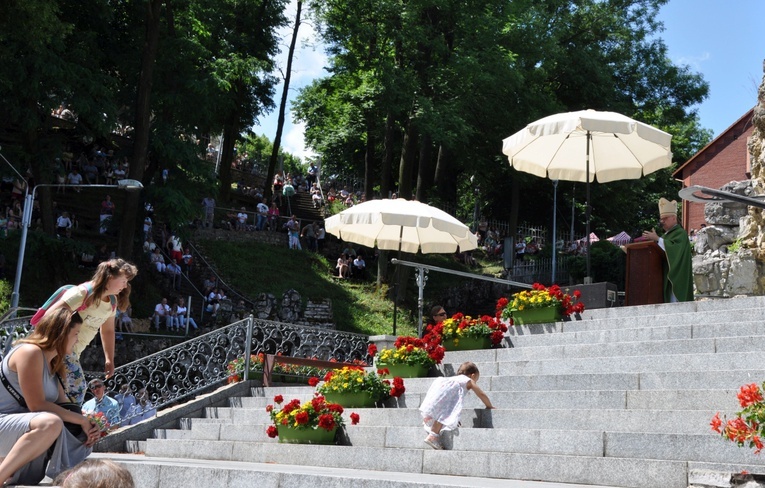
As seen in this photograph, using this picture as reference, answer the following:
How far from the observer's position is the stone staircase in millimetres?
7527

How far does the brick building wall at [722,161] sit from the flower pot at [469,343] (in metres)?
26.7

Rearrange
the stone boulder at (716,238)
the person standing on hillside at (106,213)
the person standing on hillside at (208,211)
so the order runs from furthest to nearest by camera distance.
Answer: the person standing on hillside at (208,211), the person standing on hillside at (106,213), the stone boulder at (716,238)

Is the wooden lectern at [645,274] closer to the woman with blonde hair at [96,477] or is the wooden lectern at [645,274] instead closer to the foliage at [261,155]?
the woman with blonde hair at [96,477]

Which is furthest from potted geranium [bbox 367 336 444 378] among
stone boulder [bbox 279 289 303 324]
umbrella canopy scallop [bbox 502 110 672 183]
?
stone boulder [bbox 279 289 303 324]

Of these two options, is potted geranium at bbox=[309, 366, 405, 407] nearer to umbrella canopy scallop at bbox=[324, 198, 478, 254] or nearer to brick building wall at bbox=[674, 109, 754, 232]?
umbrella canopy scallop at bbox=[324, 198, 478, 254]

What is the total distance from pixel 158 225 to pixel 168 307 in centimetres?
636

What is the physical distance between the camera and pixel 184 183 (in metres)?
30.5

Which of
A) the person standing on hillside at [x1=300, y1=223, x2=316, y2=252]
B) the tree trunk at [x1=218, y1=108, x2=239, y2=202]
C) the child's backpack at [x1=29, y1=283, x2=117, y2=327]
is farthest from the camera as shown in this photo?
the tree trunk at [x1=218, y1=108, x2=239, y2=202]

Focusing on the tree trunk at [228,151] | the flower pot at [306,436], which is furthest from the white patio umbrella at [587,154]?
the tree trunk at [228,151]

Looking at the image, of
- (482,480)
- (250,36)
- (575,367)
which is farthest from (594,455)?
(250,36)

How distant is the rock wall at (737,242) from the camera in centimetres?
1476

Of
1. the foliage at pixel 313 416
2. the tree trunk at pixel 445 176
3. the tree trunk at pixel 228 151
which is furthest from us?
the tree trunk at pixel 445 176

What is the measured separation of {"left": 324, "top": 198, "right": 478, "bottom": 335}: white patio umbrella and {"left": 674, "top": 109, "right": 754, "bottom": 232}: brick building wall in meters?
22.1

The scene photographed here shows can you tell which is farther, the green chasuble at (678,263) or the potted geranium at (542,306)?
the green chasuble at (678,263)
